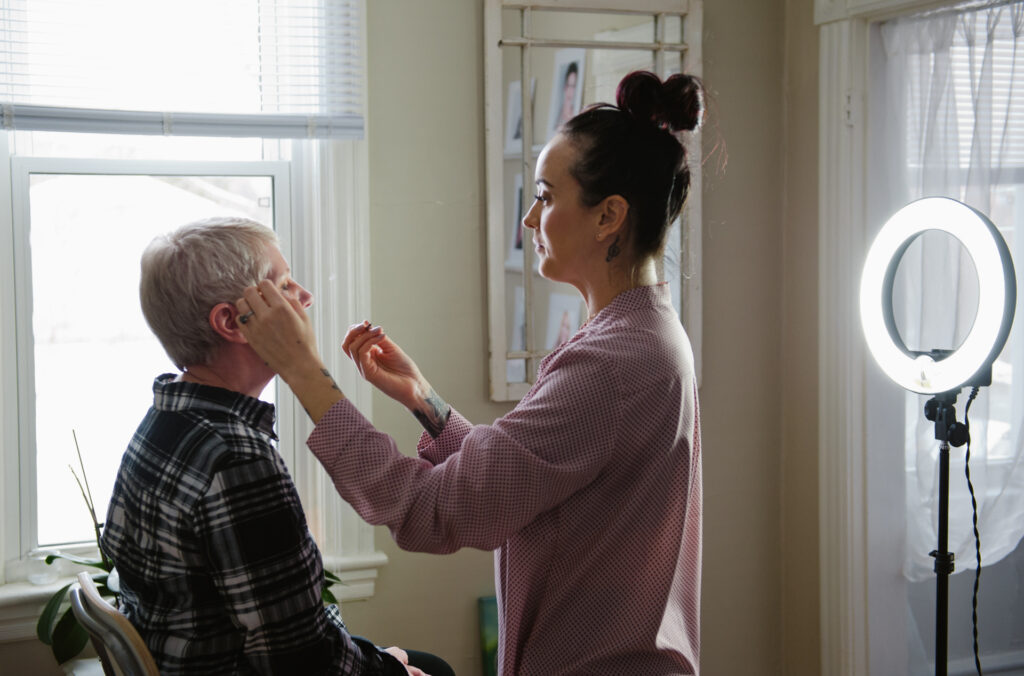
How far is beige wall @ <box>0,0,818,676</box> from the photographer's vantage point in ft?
7.88

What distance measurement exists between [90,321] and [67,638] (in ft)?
2.49

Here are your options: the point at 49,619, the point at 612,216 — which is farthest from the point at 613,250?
the point at 49,619

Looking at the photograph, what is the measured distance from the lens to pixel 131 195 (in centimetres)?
231

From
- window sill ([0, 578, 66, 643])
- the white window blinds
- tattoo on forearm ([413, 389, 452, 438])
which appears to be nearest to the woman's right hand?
tattoo on forearm ([413, 389, 452, 438])

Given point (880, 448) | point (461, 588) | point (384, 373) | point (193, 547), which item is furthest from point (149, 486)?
point (880, 448)

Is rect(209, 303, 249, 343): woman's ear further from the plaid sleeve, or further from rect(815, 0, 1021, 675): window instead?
rect(815, 0, 1021, 675): window

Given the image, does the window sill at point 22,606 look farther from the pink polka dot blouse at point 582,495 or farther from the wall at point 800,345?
the wall at point 800,345

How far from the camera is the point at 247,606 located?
3.76 feet

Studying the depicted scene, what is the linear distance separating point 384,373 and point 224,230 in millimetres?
401

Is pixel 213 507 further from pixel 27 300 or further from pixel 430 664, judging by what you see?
pixel 27 300

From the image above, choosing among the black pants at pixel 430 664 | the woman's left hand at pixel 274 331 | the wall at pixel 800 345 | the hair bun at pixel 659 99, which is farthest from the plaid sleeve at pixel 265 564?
the wall at pixel 800 345

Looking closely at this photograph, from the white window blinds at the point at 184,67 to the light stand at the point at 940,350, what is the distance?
50.2 inches

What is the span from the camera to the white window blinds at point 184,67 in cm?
207

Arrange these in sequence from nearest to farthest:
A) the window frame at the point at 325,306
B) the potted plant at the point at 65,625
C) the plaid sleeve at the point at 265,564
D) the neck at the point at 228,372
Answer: the plaid sleeve at the point at 265,564
the neck at the point at 228,372
the potted plant at the point at 65,625
the window frame at the point at 325,306
